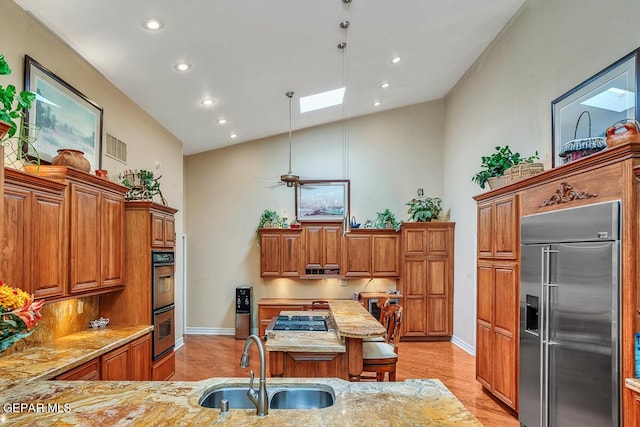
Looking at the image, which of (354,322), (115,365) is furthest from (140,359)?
(354,322)

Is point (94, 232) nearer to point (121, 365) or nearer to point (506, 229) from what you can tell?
point (121, 365)

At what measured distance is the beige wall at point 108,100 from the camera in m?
2.97

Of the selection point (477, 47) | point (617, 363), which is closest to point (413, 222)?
point (477, 47)

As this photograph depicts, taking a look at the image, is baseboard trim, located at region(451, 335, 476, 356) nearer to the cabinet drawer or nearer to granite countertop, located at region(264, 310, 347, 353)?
granite countertop, located at region(264, 310, 347, 353)

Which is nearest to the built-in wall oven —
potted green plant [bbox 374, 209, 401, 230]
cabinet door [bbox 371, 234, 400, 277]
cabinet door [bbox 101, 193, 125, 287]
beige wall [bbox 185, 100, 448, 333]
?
cabinet door [bbox 101, 193, 125, 287]

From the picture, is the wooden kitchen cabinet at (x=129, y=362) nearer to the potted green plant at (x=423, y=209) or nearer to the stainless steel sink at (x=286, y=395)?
the stainless steel sink at (x=286, y=395)

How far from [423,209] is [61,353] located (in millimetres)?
5718

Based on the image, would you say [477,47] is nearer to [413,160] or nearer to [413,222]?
[413,160]

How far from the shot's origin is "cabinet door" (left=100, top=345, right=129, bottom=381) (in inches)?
125

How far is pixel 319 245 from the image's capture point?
23.1 feet

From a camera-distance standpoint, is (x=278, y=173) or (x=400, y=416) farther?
(x=278, y=173)

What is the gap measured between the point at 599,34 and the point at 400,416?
12.4 ft

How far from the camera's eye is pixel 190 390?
1.99 m

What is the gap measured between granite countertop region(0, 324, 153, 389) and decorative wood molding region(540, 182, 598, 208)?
12.5 feet
